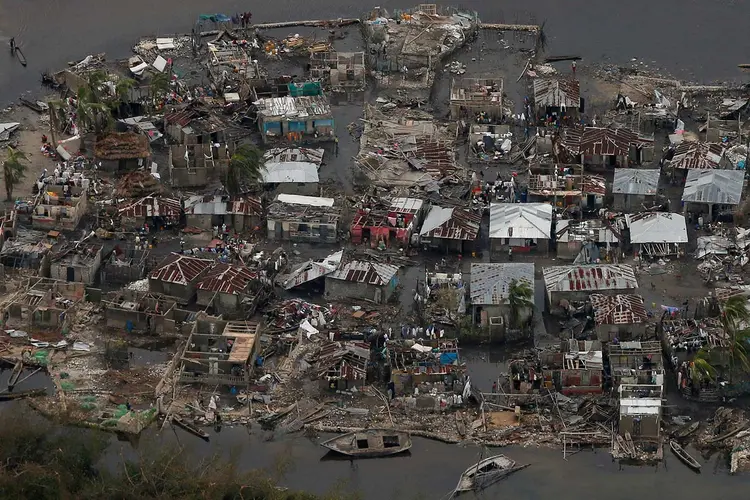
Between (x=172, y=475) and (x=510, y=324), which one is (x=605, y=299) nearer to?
(x=510, y=324)

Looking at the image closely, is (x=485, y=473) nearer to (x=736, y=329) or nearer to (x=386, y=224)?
(x=736, y=329)

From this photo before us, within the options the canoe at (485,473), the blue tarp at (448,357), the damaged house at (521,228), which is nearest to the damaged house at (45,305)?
the blue tarp at (448,357)

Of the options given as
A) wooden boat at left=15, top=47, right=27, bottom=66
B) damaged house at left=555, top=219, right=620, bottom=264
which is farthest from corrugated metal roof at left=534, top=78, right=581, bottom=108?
wooden boat at left=15, top=47, right=27, bottom=66

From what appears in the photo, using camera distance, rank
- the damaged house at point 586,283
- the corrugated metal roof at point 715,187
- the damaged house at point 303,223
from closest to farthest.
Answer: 1. the damaged house at point 586,283
2. the damaged house at point 303,223
3. the corrugated metal roof at point 715,187

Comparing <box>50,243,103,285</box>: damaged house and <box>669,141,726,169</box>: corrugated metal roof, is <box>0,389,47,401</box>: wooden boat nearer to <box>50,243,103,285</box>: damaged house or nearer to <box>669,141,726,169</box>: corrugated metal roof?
<box>50,243,103,285</box>: damaged house

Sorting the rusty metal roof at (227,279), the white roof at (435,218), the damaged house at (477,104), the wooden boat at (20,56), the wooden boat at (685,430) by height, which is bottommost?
the wooden boat at (685,430)

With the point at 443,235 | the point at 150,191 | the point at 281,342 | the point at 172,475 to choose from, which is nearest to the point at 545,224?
the point at 443,235

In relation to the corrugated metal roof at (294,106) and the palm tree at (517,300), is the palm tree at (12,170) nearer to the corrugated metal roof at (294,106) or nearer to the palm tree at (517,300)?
the corrugated metal roof at (294,106)
